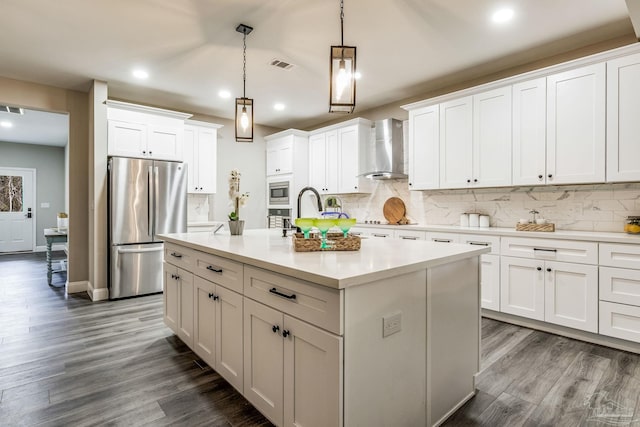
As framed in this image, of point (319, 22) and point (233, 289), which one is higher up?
point (319, 22)

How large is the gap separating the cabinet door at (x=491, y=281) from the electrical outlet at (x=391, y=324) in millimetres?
2312

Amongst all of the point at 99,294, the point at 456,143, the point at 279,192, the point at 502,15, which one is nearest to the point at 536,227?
the point at 456,143

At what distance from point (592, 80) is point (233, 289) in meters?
3.39

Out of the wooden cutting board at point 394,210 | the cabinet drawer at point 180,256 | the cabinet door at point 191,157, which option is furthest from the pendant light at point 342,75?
the cabinet door at point 191,157

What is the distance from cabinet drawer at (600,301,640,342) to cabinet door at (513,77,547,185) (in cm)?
121

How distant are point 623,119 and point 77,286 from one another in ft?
20.3

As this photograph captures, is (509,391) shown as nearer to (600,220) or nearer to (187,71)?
(600,220)

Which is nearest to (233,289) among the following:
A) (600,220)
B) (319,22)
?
(319,22)

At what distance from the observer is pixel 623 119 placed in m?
2.80

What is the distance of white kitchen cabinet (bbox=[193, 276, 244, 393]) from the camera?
1930 millimetres

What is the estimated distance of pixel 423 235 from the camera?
3922 millimetres

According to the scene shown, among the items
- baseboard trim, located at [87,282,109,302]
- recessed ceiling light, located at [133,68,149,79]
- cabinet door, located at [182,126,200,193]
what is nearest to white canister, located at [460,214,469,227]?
cabinet door, located at [182,126,200,193]

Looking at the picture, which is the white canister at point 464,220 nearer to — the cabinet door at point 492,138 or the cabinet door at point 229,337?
the cabinet door at point 492,138

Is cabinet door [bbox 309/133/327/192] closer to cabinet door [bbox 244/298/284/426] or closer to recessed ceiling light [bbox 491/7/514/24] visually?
recessed ceiling light [bbox 491/7/514/24]
